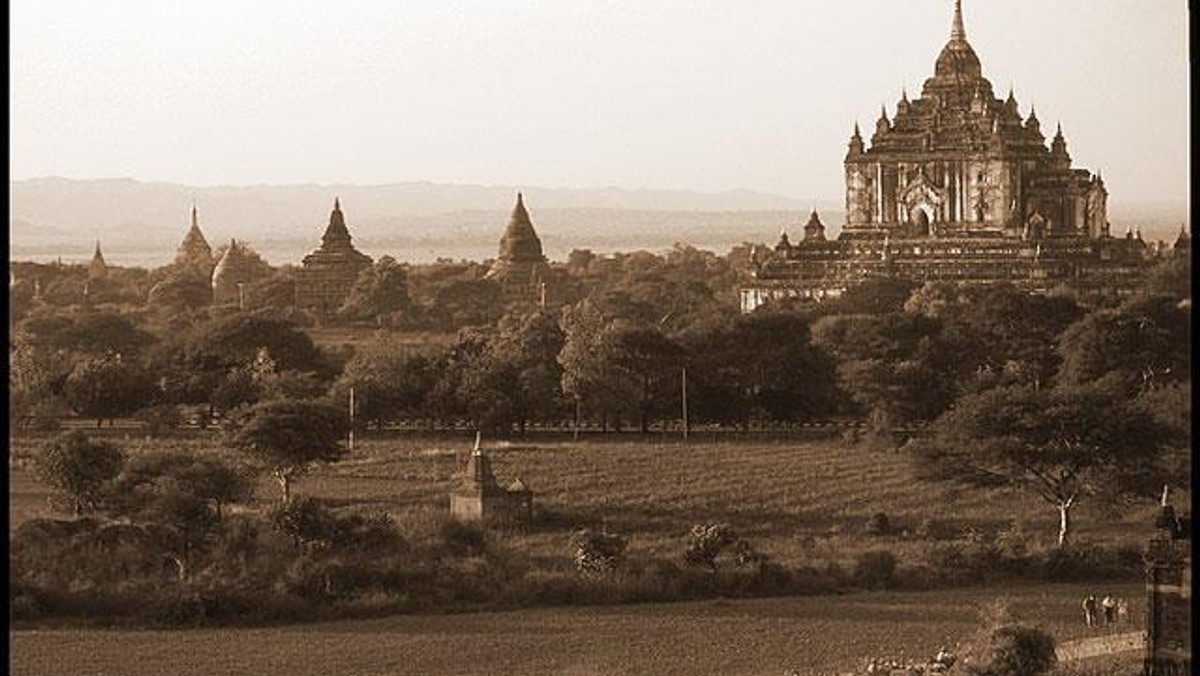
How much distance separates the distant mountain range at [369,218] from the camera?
39656mm

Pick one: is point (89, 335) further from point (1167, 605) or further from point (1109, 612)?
point (1167, 605)

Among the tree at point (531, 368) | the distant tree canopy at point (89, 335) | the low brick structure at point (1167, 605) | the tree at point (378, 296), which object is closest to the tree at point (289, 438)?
the tree at point (531, 368)

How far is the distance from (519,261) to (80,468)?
2817cm

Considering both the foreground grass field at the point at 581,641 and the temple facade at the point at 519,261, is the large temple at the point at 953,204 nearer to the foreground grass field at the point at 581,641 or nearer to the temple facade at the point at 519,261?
the temple facade at the point at 519,261

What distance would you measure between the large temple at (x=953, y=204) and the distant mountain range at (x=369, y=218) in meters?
2.75

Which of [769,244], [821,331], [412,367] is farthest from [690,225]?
[412,367]

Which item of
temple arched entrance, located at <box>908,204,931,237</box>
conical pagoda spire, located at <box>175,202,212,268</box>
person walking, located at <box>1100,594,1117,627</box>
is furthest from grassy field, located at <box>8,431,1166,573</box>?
conical pagoda spire, located at <box>175,202,212,268</box>

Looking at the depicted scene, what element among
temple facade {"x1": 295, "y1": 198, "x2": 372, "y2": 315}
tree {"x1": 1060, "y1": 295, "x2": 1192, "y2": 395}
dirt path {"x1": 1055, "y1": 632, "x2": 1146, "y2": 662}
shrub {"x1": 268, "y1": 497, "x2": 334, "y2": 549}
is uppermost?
temple facade {"x1": 295, "y1": 198, "x2": 372, "y2": 315}

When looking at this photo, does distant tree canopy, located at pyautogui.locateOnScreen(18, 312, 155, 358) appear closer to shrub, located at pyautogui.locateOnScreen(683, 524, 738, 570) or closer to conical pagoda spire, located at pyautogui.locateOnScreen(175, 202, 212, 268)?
shrub, located at pyautogui.locateOnScreen(683, 524, 738, 570)

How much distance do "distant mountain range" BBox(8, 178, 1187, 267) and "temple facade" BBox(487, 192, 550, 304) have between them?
57 centimetres

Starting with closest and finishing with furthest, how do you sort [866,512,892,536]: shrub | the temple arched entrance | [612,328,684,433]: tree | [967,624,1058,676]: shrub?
1. [967,624,1058,676]: shrub
2. [866,512,892,536]: shrub
3. [612,328,684,433]: tree
4. the temple arched entrance

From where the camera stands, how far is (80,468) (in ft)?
40.0

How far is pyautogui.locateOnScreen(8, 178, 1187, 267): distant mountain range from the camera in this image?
39656 mm

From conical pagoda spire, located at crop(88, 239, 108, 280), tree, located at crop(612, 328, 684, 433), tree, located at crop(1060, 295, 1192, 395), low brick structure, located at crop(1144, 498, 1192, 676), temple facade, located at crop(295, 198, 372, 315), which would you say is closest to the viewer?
low brick structure, located at crop(1144, 498, 1192, 676)
